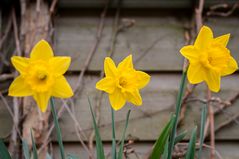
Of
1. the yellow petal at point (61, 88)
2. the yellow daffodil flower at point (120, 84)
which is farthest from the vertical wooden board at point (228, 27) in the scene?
the yellow petal at point (61, 88)

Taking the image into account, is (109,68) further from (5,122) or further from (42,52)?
(5,122)

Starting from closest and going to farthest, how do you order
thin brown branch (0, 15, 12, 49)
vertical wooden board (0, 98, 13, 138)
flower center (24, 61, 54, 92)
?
flower center (24, 61, 54, 92)
vertical wooden board (0, 98, 13, 138)
thin brown branch (0, 15, 12, 49)

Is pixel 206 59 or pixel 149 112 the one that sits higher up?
pixel 206 59

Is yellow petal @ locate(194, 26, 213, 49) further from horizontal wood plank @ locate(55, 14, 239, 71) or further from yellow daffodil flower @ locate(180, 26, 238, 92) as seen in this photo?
horizontal wood plank @ locate(55, 14, 239, 71)

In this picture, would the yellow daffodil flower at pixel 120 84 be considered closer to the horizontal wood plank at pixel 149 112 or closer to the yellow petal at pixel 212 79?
the yellow petal at pixel 212 79

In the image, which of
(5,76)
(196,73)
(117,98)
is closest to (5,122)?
(5,76)

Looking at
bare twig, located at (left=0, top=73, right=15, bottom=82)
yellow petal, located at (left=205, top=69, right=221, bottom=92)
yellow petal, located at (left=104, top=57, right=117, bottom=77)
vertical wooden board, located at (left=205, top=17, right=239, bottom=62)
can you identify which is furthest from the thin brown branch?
yellow petal, located at (left=205, top=69, right=221, bottom=92)
